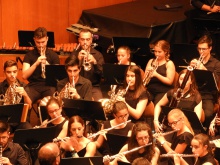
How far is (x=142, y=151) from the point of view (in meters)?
6.33

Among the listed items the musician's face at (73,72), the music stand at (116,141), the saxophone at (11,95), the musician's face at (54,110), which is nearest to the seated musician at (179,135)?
the music stand at (116,141)

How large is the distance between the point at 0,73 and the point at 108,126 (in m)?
3.26

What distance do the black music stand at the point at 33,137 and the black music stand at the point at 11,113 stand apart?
1.55 ft

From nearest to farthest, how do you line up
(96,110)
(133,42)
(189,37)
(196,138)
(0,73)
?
(196,138) → (96,110) → (133,42) → (189,37) → (0,73)

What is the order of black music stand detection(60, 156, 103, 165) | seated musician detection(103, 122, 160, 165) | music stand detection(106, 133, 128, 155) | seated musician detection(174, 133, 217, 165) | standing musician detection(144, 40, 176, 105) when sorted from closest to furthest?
black music stand detection(60, 156, 103, 165) < seated musician detection(174, 133, 217, 165) < seated musician detection(103, 122, 160, 165) < music stand detection(106, 133, 128, 155) < standing musician detection(144, 40, 176, 105)

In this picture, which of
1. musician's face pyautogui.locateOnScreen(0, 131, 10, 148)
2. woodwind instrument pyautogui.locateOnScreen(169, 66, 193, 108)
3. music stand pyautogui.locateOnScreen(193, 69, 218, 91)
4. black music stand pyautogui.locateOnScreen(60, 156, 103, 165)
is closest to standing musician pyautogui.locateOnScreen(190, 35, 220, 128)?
music stand pyautogui.locateOnScreen(193, 69, 218, 91)

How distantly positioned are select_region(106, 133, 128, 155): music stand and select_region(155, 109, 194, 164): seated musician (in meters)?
0.49

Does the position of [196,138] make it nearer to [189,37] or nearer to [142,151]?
[142,151]

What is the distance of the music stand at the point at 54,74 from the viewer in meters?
7.68

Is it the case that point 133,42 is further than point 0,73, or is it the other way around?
point 0,73

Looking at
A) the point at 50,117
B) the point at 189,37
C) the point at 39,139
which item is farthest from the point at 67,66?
the point at 189,37

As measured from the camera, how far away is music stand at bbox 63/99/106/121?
6.88 m

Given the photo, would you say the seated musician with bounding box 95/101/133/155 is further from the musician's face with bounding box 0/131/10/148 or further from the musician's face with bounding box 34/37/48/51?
the musician's face with bounding box 34/37/48/51

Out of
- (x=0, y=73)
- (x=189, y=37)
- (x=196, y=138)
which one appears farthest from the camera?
(x=0, y=73)
